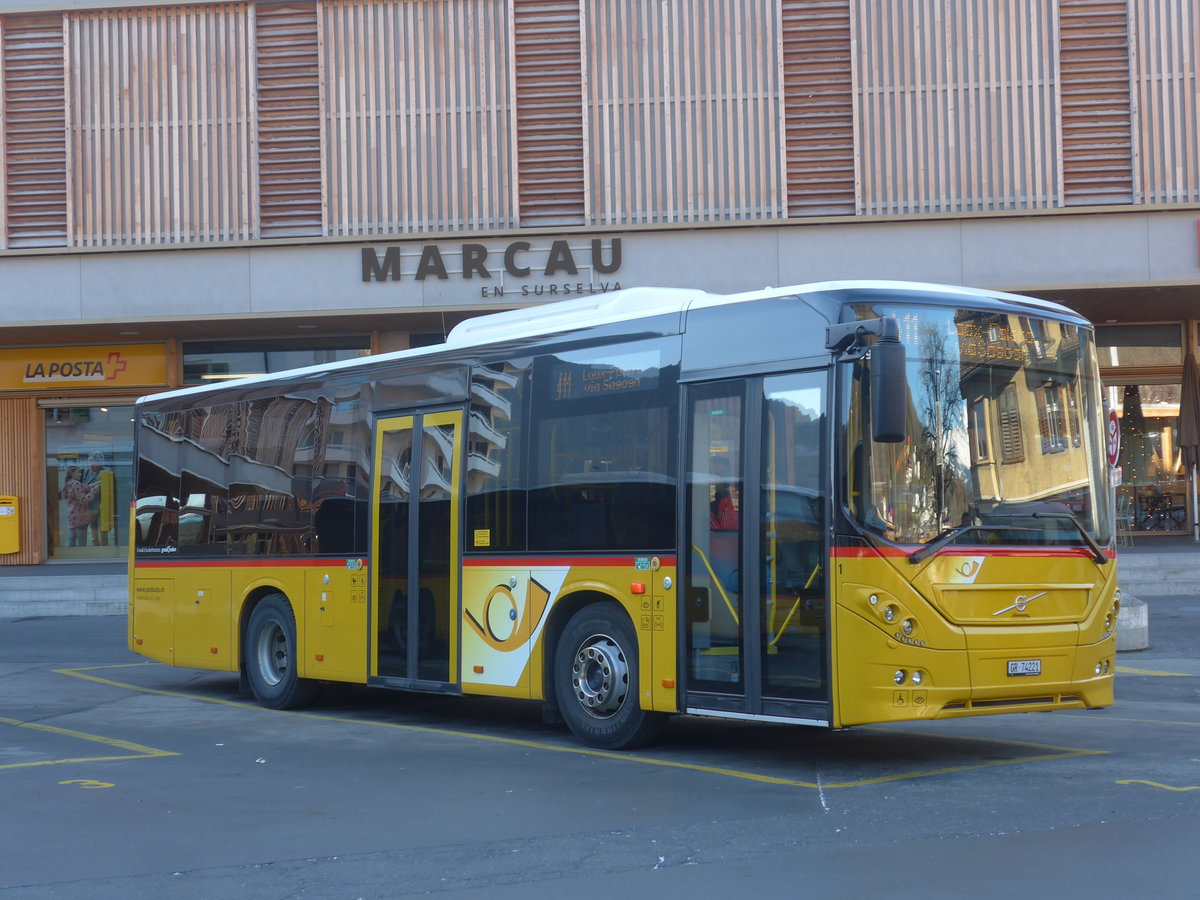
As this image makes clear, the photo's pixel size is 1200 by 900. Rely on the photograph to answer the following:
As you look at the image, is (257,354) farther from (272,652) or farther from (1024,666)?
(1024,666)

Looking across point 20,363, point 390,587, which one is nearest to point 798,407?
point 390,587

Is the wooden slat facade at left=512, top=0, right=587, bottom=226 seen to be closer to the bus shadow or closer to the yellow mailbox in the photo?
the yellow mailbox

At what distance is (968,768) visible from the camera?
952 cm

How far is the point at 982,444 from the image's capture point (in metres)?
9.22

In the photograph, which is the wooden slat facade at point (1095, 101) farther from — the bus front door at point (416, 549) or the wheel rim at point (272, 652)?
the wheel rim at point (272, 652)

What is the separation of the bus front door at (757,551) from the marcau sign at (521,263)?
15.2 meters

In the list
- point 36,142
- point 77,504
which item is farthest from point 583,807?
point 77,504

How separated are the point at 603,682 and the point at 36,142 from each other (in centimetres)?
2013

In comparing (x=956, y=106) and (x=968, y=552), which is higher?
(x=956, y=106)

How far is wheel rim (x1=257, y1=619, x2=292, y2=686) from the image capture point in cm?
1389

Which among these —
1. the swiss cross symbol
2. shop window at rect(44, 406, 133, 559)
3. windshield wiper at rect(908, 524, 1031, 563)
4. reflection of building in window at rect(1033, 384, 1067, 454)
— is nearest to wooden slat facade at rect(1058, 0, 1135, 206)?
reflection of building in window at rect(1033, 384, 1067, 454)

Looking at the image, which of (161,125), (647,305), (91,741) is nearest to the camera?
(647,305)

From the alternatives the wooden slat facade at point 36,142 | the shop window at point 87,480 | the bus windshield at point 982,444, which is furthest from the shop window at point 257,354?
the bus windshield at point 982,444

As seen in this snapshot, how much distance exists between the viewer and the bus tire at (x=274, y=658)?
1360cm
